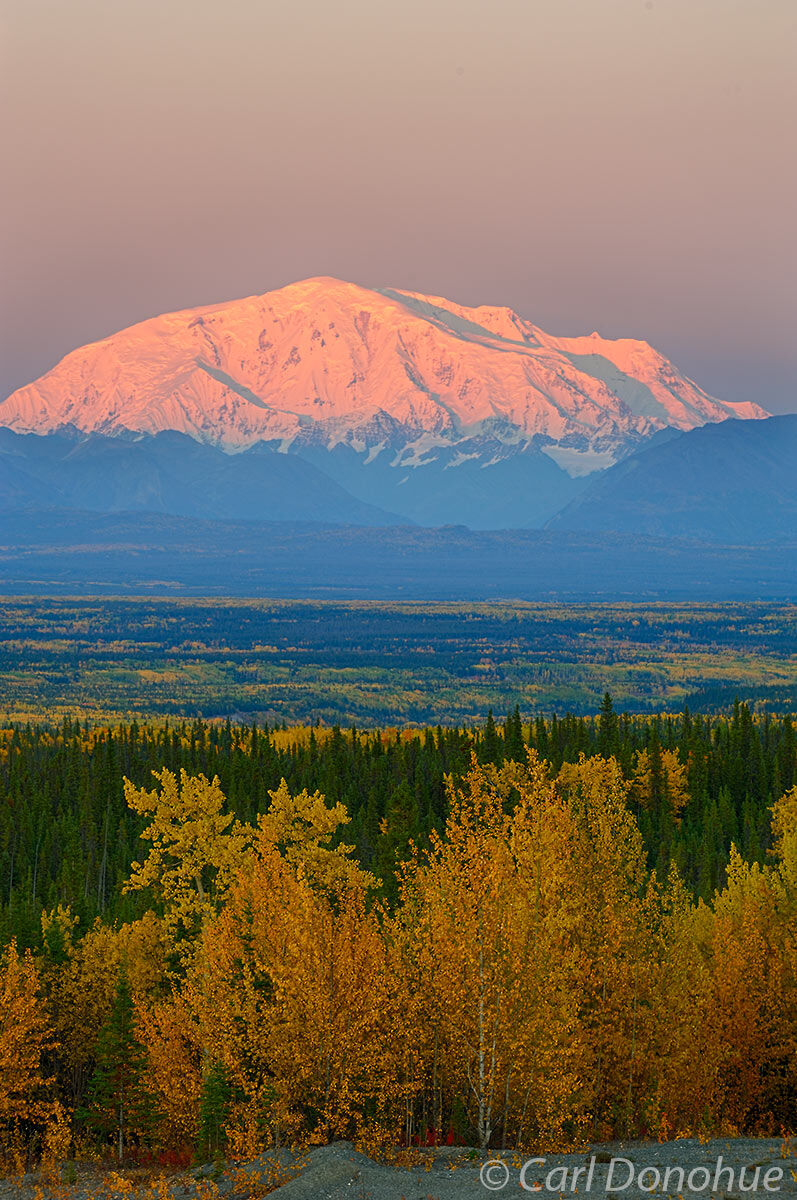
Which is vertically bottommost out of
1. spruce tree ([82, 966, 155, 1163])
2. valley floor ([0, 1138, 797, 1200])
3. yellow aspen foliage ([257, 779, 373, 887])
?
spruce tree ([82, 966, 155, 1163])

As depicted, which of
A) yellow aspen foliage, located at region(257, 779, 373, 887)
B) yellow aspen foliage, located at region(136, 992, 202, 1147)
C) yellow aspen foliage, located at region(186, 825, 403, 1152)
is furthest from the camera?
yellow aspen foliage, located at region(257, 779, 373, 887)

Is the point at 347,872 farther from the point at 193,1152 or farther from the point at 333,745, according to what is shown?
the point at 333,745

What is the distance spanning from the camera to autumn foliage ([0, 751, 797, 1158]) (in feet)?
148

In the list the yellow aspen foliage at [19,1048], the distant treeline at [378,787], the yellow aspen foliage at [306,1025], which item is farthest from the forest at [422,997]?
the distant treeline at [378,787]

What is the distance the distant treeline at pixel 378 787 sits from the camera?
5197 inches

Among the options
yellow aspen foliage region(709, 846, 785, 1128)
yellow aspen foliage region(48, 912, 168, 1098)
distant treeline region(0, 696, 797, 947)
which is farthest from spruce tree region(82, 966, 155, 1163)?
distant treeline region(0, 696, 797, 947)

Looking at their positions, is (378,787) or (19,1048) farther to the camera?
(378,787)

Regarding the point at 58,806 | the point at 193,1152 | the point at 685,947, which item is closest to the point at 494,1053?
the point at 685,947

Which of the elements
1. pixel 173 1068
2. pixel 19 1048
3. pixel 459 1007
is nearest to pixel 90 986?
pixel 19 1048

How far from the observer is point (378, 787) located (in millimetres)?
155250

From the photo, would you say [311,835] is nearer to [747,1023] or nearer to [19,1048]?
[19,1048]

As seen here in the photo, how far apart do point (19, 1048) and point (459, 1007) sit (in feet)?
104

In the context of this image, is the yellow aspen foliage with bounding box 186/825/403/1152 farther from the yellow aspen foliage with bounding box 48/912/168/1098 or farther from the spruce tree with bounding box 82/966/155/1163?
the yellow aspen foliage with bounding box 48/912/168/1098

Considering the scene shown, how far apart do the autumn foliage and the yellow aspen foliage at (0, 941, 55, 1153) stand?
27 centimetres
